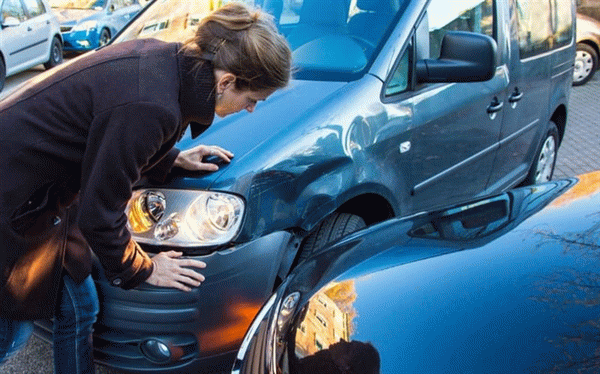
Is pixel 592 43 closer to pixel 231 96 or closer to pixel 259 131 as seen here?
pixel 259 131

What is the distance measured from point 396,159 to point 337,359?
138 cm

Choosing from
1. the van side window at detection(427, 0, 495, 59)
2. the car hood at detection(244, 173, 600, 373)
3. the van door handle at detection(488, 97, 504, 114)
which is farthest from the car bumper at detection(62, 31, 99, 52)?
the car hood at detection(244, 173, 600, 373)

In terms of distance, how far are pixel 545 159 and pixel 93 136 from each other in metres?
3.77

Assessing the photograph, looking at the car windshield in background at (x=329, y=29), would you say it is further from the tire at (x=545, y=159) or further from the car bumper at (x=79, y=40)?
the car bumper at (x=79, y=40)

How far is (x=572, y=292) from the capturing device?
5.44 feet

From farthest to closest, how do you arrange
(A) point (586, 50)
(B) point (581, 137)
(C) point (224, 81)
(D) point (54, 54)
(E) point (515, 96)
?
(D) point (54, 54)
(A) point (586, 50)
(B) point (581, 137)
(E) point (515, 96)
(C) point (224, 81)

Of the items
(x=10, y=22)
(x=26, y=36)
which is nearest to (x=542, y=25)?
(x=10, y=22)

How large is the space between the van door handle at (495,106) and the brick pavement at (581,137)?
1.99 metres

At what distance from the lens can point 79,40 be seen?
12961 millimetres

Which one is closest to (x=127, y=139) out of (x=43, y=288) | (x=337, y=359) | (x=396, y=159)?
(x=43, y=288)

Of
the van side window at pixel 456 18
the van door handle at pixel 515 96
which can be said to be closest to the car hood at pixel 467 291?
the van side window at pixel 456 18

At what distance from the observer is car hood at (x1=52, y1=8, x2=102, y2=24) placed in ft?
43.4

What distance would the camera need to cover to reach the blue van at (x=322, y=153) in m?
2.23

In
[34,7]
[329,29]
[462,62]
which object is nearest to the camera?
[462,62]
